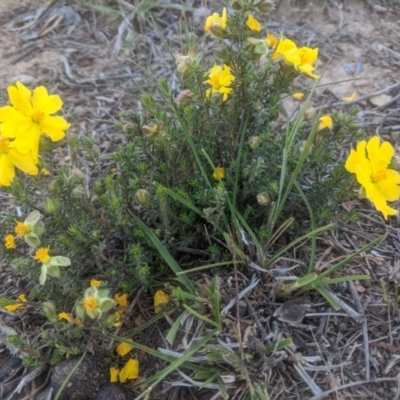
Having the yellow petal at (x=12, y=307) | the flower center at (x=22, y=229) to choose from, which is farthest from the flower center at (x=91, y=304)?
the yellow petal at (x=12, y=307)

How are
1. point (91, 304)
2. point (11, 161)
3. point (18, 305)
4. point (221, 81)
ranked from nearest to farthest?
1. point (91, 304)
2. point (11, 161)
3. point (18, 305)
4. point (221, 81)

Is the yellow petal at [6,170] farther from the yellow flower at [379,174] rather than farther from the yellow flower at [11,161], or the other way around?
the yellow flower at [379,174]

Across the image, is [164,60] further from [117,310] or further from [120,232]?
[117,310]

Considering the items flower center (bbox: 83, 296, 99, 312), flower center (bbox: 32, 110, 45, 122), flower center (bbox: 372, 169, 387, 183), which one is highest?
flower center (bbox: 32, 110, 45, 122)

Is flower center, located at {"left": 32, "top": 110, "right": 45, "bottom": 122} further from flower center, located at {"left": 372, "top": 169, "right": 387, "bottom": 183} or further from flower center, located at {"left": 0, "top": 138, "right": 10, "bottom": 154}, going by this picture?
flower center, located at {"left": 372, "top": 169, "right": 387, "bottom": 183}

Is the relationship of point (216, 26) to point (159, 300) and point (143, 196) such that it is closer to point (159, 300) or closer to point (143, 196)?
point (143, 196)

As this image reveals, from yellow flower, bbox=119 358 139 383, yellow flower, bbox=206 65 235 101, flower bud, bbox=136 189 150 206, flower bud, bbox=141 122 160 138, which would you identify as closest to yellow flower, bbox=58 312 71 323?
yellow flower, bbox=119 358 139 383

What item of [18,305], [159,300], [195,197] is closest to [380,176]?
[195,197]
